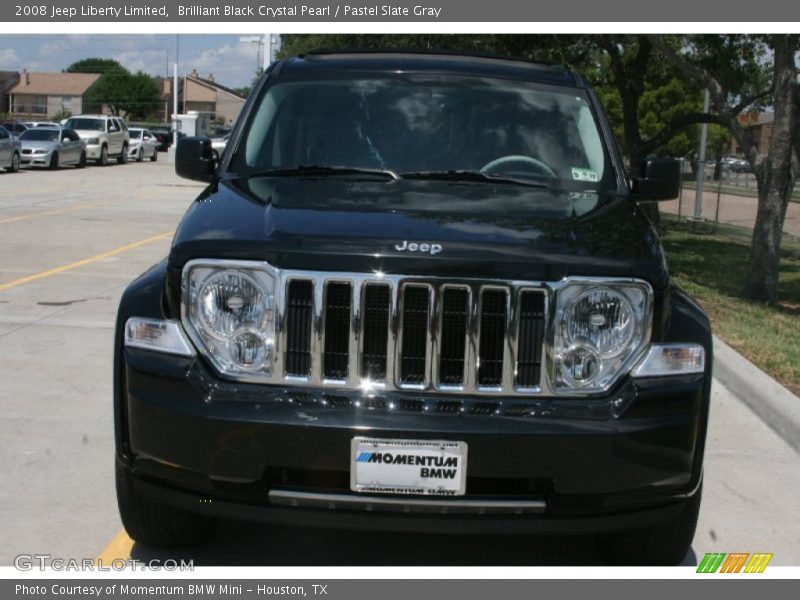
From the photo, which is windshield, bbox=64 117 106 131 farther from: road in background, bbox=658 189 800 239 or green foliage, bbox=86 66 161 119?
green foliage, bbox=86 66 161 119

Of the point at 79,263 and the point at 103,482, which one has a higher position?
the point at 103,482

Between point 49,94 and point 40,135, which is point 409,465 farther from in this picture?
point 49,94

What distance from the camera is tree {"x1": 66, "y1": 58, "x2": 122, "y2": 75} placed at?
458 ft

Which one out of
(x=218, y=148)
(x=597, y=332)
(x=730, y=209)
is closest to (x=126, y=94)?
(x=218, y=148)

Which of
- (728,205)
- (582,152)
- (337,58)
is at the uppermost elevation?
(337,58)

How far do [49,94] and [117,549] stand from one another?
123m

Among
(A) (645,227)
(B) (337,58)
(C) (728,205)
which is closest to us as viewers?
(A) (645,227)

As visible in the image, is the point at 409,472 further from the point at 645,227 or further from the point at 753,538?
the point at 753,538

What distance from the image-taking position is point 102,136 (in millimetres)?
40281

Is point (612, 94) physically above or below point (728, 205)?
above

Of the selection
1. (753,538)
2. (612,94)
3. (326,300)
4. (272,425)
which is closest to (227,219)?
(326,300)

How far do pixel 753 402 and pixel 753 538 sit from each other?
2344 mm
